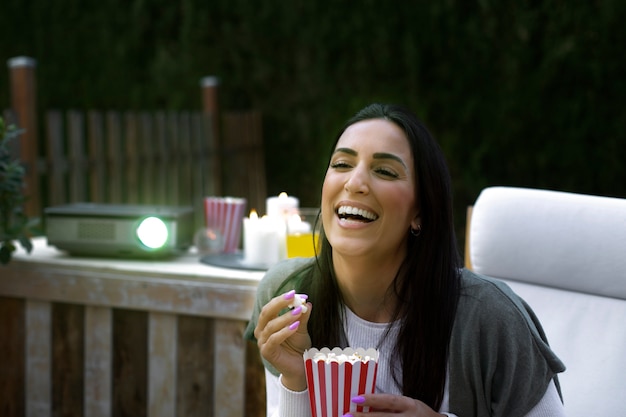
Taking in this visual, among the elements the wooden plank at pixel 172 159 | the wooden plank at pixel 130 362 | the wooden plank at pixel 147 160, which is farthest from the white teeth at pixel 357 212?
the wooden plank at pixel 172 159

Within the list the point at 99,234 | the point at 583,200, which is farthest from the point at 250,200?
the point at 583,200

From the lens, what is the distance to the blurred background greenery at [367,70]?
5152mm

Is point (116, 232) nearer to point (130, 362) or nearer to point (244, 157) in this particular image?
point (130, 362)

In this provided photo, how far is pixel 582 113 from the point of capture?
16.9 feet

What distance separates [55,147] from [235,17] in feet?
9.63

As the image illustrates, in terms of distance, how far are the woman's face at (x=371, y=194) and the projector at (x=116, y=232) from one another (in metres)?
0.98

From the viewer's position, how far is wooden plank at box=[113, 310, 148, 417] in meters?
2.22

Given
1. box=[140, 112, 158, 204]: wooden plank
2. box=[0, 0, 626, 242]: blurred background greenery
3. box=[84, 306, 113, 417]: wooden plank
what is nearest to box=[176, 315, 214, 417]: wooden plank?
box=[84, 306, 113, 417]: wooden plank

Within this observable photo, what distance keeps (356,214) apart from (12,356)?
143cm

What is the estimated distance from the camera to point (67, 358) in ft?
7.52

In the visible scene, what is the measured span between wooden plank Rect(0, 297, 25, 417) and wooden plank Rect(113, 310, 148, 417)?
1.05ft

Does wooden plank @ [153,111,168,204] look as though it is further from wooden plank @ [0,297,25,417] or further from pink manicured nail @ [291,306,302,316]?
pink manicured nail @ [291,306,302,316]

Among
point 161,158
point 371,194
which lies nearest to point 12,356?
point 371,194

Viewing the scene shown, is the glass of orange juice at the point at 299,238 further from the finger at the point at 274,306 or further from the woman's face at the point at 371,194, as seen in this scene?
the finger at the point at 274,306
